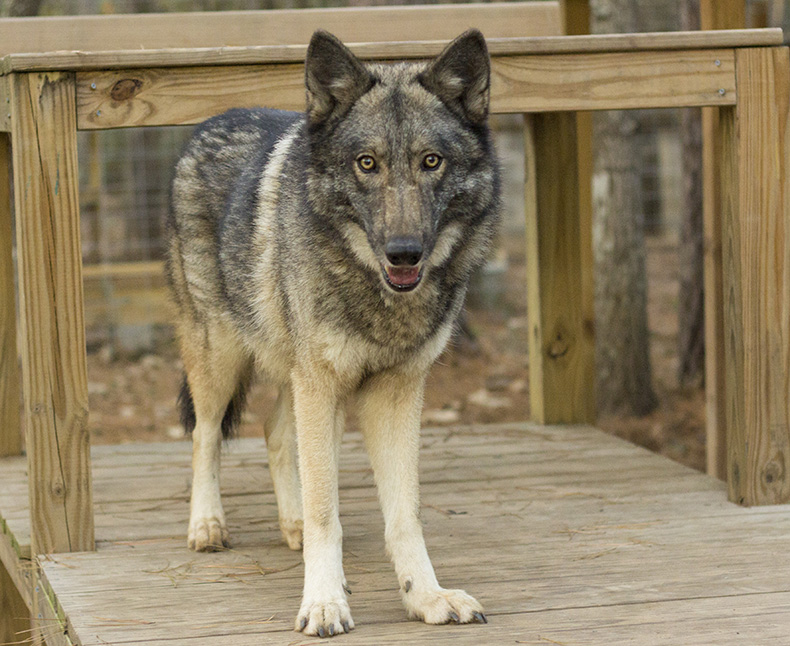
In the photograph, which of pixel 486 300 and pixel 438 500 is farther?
pixel 486 300

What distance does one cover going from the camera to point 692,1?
7090mm

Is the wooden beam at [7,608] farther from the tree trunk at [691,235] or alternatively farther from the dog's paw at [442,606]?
the tree trunk at [691,235]

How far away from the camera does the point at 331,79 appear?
2885 millimetres

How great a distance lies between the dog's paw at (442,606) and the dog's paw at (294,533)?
720 millimetres

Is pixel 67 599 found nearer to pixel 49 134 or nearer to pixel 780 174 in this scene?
pixel 49 134

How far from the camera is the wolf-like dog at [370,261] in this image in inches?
106

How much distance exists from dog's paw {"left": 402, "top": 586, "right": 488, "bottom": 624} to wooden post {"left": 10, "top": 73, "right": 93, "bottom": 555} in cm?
125

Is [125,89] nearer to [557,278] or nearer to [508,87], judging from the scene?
[508,87]

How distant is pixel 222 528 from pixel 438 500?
94cm

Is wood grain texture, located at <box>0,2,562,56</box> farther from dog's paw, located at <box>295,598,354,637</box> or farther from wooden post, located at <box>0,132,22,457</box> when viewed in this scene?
dog's paw, located at <box>295,598,354,637</box>

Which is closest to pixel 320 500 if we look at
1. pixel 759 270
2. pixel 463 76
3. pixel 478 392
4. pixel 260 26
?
pixel 463 76

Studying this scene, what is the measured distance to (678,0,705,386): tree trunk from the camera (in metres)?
6.90

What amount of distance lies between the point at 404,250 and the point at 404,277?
4.8 inches

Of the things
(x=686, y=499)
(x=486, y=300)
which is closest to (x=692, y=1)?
(x=486, y=300)
